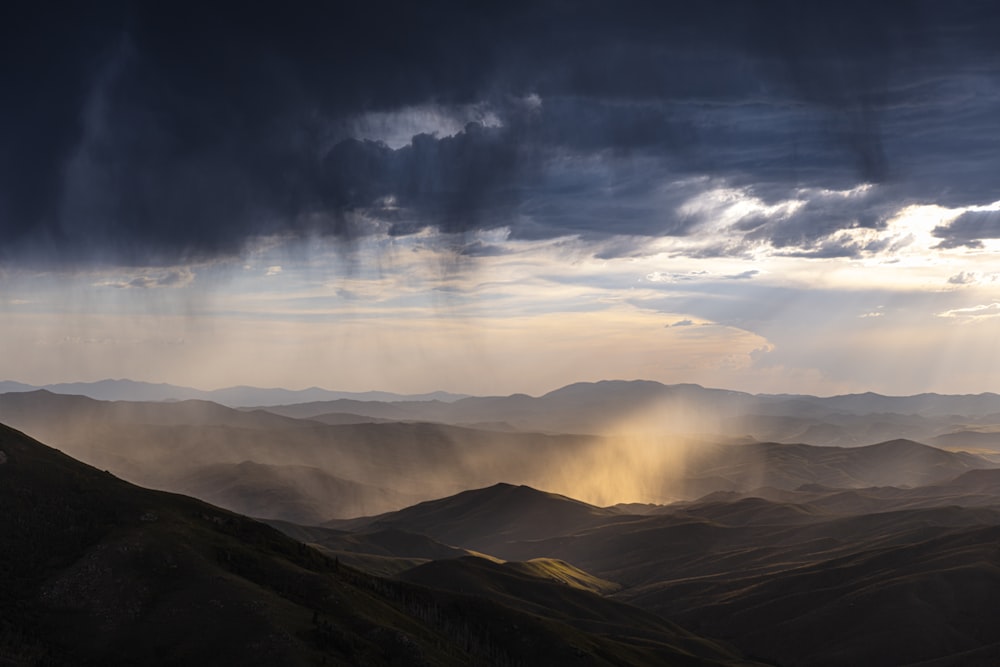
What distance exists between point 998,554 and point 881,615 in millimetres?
44193

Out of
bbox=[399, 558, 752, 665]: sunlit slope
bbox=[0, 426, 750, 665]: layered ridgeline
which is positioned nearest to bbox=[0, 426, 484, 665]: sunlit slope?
bbox=[0, 426, 750, 665]: layered ridgeline

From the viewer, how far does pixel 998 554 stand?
17838cm

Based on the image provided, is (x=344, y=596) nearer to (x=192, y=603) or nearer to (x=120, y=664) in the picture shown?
(x=192, y=603)

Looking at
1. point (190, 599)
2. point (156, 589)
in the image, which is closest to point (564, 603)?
point (190, 599)

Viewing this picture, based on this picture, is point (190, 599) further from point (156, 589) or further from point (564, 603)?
point (564, 603)

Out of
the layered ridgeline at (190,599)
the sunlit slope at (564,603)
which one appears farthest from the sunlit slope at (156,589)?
the sunlit slope at (564,603)

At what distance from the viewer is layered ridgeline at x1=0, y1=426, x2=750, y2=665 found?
213 ft

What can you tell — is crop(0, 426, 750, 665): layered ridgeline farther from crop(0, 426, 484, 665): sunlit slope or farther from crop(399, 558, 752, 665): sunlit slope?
crop(399, 558, 752, 665): sunlit slope

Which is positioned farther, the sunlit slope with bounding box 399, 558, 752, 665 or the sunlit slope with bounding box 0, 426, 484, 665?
the sunlit slope with bounding box 399, 558, 752, 665

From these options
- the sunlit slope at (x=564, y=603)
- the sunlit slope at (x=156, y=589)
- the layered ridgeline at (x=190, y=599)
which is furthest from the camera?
the sunlit slope at (x=564, y=603)

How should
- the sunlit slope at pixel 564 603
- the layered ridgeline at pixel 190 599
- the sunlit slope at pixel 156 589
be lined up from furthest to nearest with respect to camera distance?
the sunlit slope at pixel 564 603 → the layered ridgeline at pixel 190 599 → the sunlit slope at pixel 156 589

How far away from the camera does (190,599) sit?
70625 mm

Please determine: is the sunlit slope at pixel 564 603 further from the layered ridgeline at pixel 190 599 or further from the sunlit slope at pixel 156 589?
the sunlit slope at pixel 156 589

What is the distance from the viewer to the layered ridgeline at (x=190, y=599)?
2562 inches
